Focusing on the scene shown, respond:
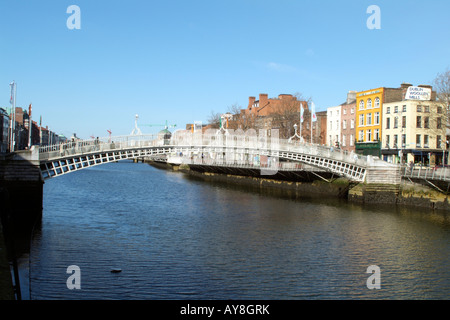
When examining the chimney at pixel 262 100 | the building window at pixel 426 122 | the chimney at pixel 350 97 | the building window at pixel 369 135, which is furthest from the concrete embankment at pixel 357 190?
the chimney at pixel 262 100

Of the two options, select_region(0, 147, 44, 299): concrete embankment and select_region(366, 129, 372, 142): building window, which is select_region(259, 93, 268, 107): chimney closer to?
select_region(366, 129, 372, 142): building window

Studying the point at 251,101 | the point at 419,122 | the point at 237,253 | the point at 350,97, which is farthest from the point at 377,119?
the point at 251,101

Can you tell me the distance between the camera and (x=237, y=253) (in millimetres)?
16625

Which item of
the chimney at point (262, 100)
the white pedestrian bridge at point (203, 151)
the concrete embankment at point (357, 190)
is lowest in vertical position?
the concrete embankment at point (357, 190)

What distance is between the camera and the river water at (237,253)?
12562 millimetres

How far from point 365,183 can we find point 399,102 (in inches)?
546

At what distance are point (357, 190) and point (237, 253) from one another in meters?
19.4

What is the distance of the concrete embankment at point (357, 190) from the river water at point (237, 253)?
1527 mm

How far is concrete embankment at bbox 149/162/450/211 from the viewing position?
28.5 m

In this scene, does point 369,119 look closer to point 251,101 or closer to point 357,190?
point 357,190

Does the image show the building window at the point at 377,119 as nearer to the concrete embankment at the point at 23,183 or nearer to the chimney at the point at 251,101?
the concrete embankment at the point at 23,183

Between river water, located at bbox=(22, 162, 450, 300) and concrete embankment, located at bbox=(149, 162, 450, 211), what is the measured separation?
60.1 inches

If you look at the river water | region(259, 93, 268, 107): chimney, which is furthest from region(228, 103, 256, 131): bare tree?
the river water
